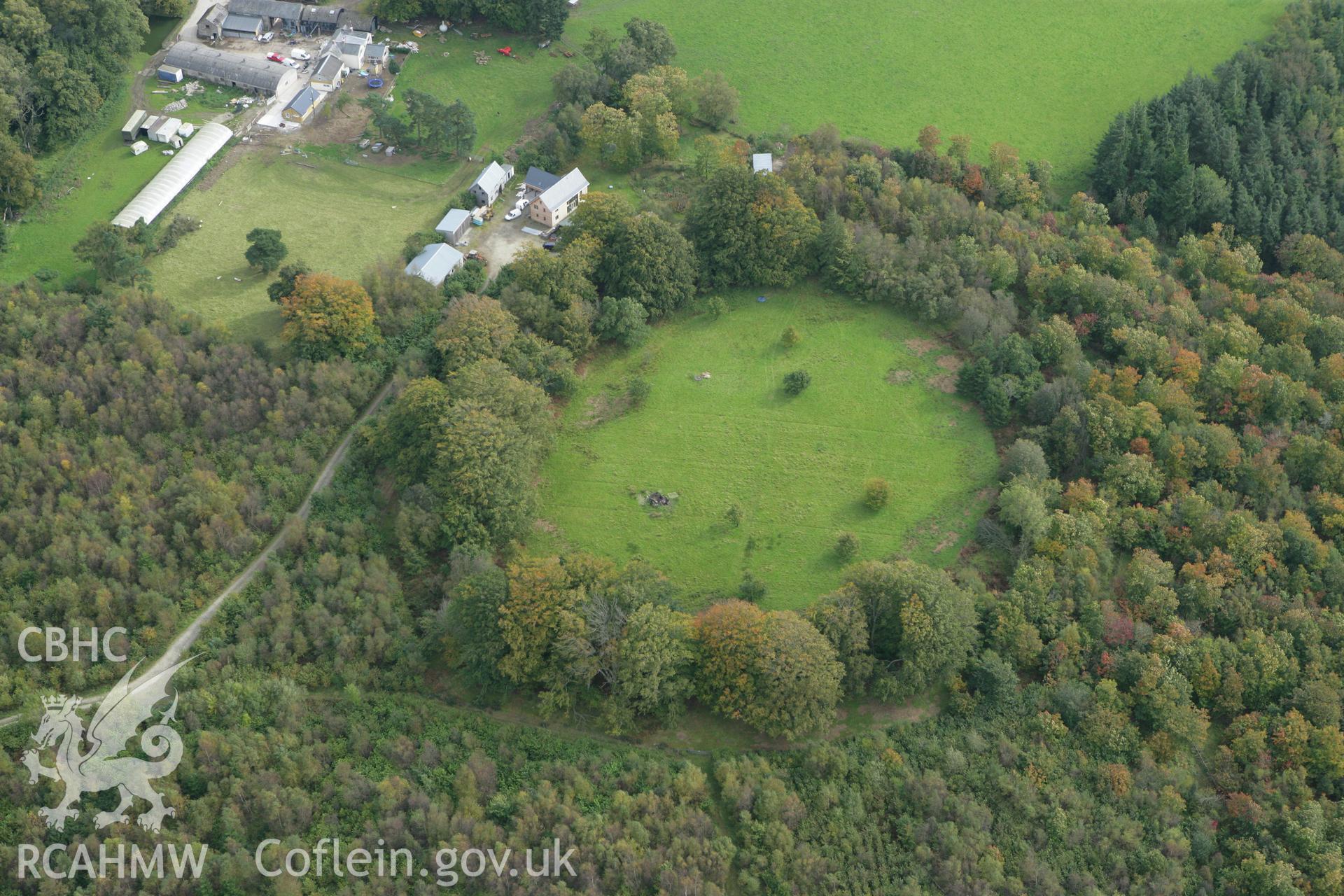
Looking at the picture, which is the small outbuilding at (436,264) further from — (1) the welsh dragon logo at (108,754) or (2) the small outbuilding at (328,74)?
(1) the welsh dragon logo at (108,754)

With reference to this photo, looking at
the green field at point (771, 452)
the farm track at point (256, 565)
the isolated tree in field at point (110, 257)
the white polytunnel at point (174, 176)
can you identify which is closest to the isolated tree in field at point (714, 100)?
the green field at point (771, 452)

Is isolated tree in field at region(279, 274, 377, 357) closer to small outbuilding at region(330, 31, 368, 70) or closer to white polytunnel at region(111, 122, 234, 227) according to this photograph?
white polytunnel at region(111, 122, 234, 227)

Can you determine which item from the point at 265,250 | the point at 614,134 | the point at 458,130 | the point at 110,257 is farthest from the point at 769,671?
the point at 458,130

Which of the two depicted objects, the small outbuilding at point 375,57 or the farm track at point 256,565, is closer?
the farm track at point 256,565

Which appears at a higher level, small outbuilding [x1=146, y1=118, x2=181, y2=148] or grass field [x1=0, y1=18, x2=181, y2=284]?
small outbuilding [x1=146, y1=118, x2=181, y2=148]

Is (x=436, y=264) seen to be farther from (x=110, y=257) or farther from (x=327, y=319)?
(x=110, y=257)

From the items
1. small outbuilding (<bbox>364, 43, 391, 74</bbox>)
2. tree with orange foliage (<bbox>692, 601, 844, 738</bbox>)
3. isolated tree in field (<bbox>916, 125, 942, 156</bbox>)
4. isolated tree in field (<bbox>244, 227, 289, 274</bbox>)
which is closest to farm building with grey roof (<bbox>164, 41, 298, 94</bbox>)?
small outbuilding (<bbox>364, 43, 391, 74</bbox>)
